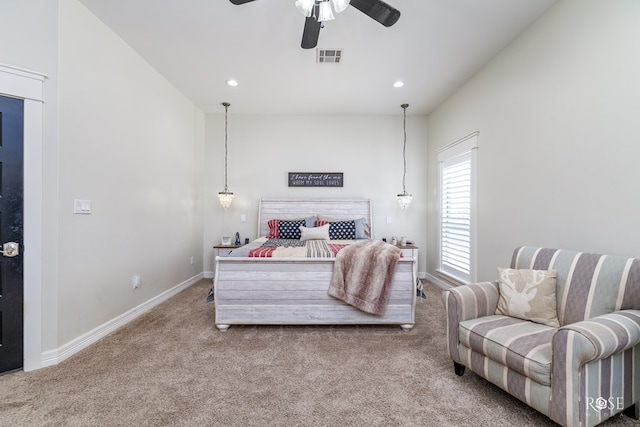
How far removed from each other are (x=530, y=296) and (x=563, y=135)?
143cm

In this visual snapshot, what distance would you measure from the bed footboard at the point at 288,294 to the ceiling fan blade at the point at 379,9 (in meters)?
2.12

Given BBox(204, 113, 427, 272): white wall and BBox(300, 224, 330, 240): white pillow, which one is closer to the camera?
BBox(300, 224, 330, 240): white pillow

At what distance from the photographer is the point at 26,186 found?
2.03 m

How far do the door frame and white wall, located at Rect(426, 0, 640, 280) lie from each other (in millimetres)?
4227

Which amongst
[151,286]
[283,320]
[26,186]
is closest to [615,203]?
[283,320]

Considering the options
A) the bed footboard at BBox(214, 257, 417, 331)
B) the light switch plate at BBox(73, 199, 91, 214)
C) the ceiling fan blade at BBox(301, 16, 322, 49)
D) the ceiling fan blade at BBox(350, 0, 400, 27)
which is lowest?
the bed footboard at BBox(214, 257, 417, 331)

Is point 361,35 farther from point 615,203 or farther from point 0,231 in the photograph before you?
point 0,231

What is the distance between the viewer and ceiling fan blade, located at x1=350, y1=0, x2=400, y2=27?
6.26 feet

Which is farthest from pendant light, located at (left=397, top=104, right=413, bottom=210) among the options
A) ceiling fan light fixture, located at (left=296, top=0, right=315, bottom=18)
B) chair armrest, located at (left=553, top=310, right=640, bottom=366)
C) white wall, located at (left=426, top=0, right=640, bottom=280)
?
chair armrest, located at (left=553, top=310, right=640, bottom=366)

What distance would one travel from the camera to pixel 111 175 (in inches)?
107

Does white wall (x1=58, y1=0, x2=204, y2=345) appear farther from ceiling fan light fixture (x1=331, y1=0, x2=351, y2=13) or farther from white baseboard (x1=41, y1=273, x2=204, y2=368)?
ceiling fan light fixture (x1=331, y1=0, x2=351, y2=13)

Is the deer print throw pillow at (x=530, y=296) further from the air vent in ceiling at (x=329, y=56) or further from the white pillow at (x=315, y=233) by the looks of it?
the air vent in ceiling at (x=329, y=56)

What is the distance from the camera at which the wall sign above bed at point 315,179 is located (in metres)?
4.82

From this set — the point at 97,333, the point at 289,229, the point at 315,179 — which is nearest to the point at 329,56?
the point at 315,179
